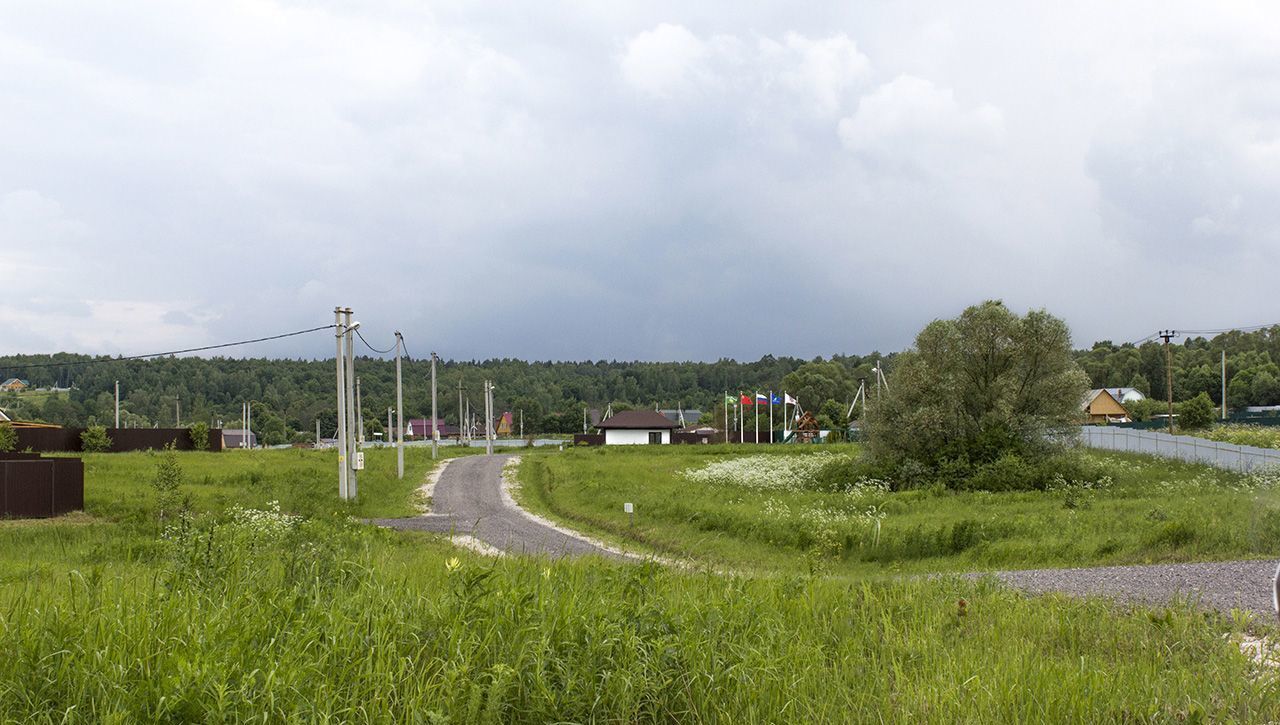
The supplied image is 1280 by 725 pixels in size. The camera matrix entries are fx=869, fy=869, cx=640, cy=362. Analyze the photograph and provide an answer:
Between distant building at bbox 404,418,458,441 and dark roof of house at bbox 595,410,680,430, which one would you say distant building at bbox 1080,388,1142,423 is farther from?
distant building at bbox 404,418,458,441

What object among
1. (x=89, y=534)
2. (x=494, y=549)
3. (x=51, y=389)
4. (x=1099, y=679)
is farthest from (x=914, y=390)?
(x=51, y=389)

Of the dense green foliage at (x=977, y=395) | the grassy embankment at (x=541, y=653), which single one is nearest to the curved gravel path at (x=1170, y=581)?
the grassy embankment at (x=541, y=653)

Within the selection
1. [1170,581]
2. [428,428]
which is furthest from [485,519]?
[428,428]

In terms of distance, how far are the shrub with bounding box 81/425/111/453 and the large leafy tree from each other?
138 feet

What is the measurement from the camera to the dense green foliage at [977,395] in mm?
36656

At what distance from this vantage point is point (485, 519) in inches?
1116

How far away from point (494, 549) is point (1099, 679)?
17.0 metres

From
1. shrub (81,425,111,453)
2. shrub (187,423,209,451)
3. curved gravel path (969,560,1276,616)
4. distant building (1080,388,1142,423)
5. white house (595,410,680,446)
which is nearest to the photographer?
curved gravel path (969,560,1276,616)

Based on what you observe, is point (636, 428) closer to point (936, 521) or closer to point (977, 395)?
point (977, 395)

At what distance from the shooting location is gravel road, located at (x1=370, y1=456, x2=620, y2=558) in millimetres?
21422

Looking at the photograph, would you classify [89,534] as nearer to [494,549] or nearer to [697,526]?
[494,549]

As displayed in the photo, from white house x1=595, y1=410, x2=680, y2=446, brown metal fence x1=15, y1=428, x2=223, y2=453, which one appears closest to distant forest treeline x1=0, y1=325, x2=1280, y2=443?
white house x1=595, y1=410, x2=680, y2=446

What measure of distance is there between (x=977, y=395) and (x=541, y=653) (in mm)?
37051

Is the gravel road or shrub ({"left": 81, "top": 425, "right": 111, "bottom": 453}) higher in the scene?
shrub ({"left": 81, "top": 425, "right": 111, "bottom": 453})
